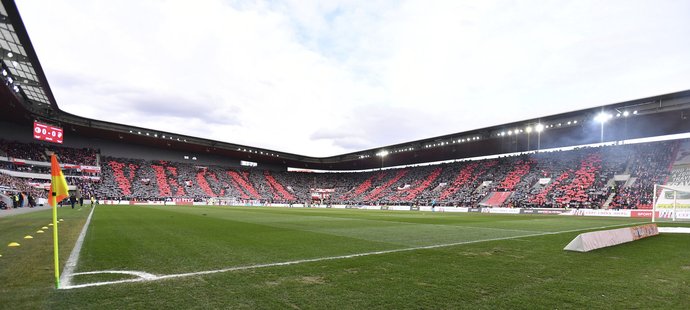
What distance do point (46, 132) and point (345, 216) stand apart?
40.7m

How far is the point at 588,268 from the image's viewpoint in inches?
271

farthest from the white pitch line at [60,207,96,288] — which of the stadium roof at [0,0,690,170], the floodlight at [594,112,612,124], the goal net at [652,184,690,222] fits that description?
the floodlight at [594,112,612,124]

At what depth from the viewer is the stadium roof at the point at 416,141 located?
2938 centimetres

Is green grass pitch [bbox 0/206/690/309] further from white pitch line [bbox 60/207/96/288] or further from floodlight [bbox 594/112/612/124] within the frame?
floodlight [bbox 594/112/612/124]

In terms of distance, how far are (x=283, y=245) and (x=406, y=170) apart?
6664 centimetres

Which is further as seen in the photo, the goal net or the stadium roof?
the stadium roof

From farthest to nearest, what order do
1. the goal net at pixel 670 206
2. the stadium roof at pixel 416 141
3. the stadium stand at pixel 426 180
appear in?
1. the stadium stand at pixel 426 180
2. the stadium roof at pixel 416 141
3. the goal net at pixel 670 206

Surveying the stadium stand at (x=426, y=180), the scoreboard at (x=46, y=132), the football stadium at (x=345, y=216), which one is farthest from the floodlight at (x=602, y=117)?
the scoreboard at (x=46, y=132)

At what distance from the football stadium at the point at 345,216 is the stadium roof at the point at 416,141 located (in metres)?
0.25

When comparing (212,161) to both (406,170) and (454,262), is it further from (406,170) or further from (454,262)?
(454,262)

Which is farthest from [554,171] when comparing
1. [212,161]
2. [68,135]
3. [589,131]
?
[68,135]

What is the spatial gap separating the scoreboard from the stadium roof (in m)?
2.29

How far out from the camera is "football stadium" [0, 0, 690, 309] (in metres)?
5.09

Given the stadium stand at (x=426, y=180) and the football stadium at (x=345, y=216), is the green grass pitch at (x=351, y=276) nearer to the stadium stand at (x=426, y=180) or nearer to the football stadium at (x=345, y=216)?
the football stadium at (x=345, y=216)
